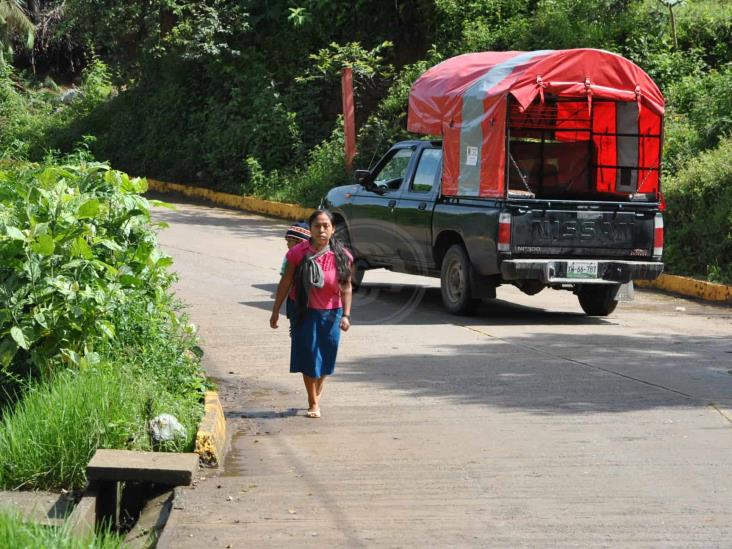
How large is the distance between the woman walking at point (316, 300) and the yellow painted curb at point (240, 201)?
52.5 feet

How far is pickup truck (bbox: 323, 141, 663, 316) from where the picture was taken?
1300 centimetres

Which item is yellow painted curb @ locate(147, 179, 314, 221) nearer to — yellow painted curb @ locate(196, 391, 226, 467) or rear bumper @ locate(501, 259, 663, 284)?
rear bumper @ locate(501, 259, 663, 284)

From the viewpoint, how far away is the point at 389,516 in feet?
20.9

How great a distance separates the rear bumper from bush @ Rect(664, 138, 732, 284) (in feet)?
10.6

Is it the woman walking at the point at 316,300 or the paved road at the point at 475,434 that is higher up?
the woman walking at the point at 316,300

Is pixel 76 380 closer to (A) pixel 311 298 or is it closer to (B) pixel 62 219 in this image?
(B) pixel 62 219

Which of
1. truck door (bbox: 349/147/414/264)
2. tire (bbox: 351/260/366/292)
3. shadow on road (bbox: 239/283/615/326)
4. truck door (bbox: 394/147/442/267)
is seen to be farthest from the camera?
tire (bbox: 351/260/366/292)

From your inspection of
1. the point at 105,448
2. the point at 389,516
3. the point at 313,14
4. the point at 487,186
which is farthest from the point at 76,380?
the point at 313,14

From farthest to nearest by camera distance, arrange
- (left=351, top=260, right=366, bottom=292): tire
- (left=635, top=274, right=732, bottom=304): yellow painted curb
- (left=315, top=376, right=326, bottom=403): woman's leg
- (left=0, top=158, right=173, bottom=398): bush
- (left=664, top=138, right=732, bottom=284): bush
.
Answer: (left=664, top=138, right=732, bottom=284): bush
(left=635, top=274, right=732, bottom=304): yellow painted curb
(left=351, top=260, right=366, bottom=292): tire
(left=315, top=376, right=326, bottom=403): woman's leg
(left=0, top=158, right=173, bottom=398): bush

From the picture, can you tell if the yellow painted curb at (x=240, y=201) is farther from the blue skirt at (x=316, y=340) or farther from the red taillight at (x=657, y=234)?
the blue skirt at (x=316, y=340)

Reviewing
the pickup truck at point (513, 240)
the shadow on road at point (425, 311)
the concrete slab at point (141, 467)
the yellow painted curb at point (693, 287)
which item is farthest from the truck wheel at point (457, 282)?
the concrete slab at point (141, 467)

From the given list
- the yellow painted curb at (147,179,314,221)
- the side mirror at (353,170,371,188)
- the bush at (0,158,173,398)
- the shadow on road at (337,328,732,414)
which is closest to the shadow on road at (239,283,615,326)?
the shadow on road at (337,328,732,414)

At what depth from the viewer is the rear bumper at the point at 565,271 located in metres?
12.9

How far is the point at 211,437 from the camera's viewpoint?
745 centimetres
